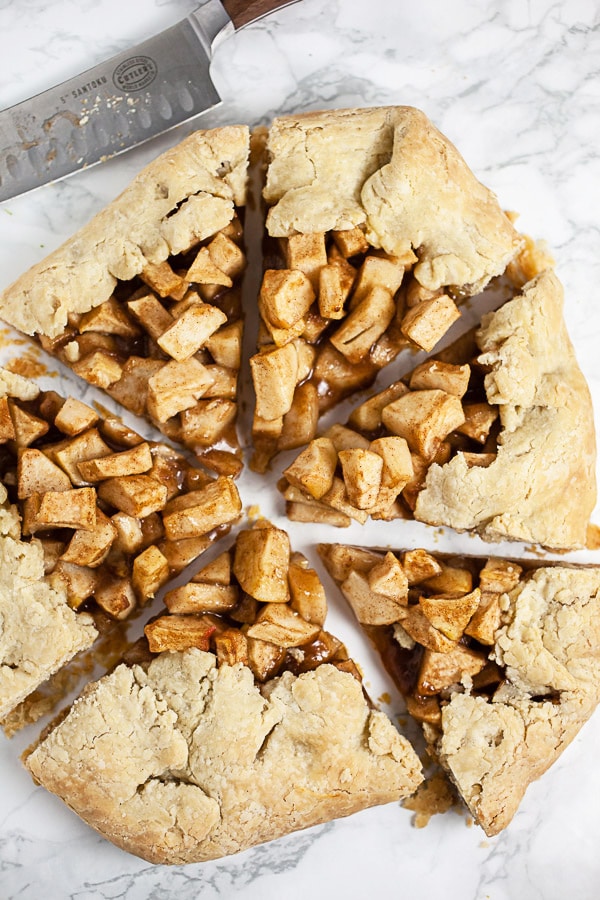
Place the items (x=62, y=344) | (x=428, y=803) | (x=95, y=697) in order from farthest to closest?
(x=428, y=803) → (x=62, y=344) → (x=95, y=697)

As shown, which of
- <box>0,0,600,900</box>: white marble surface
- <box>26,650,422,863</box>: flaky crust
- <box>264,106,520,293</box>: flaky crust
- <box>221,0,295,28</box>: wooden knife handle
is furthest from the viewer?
<box>0,0,600,900</box>: white marble surface

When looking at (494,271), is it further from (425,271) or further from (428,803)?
(428,803)

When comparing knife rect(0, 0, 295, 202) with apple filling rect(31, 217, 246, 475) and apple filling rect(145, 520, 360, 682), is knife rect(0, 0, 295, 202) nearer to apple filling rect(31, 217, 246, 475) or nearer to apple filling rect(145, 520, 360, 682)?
apple filling rect(31, 217, 246, 475)

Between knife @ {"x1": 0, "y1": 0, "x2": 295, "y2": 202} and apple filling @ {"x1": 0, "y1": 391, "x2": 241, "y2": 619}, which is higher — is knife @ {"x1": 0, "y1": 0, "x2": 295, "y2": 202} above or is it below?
above

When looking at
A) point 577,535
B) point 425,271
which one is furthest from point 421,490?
point 425,271

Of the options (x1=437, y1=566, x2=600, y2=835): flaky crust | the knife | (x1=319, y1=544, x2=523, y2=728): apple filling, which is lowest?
(x1=437, y1=566, x2=600, y2=835): flaky crust

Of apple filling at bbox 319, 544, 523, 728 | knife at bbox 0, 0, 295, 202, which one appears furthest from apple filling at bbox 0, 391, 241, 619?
knife at bbox 0, 0, 295, 202

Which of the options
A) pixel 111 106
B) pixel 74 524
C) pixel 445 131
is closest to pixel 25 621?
pixel 74 524

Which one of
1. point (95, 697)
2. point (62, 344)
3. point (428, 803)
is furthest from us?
point (428, 803)
